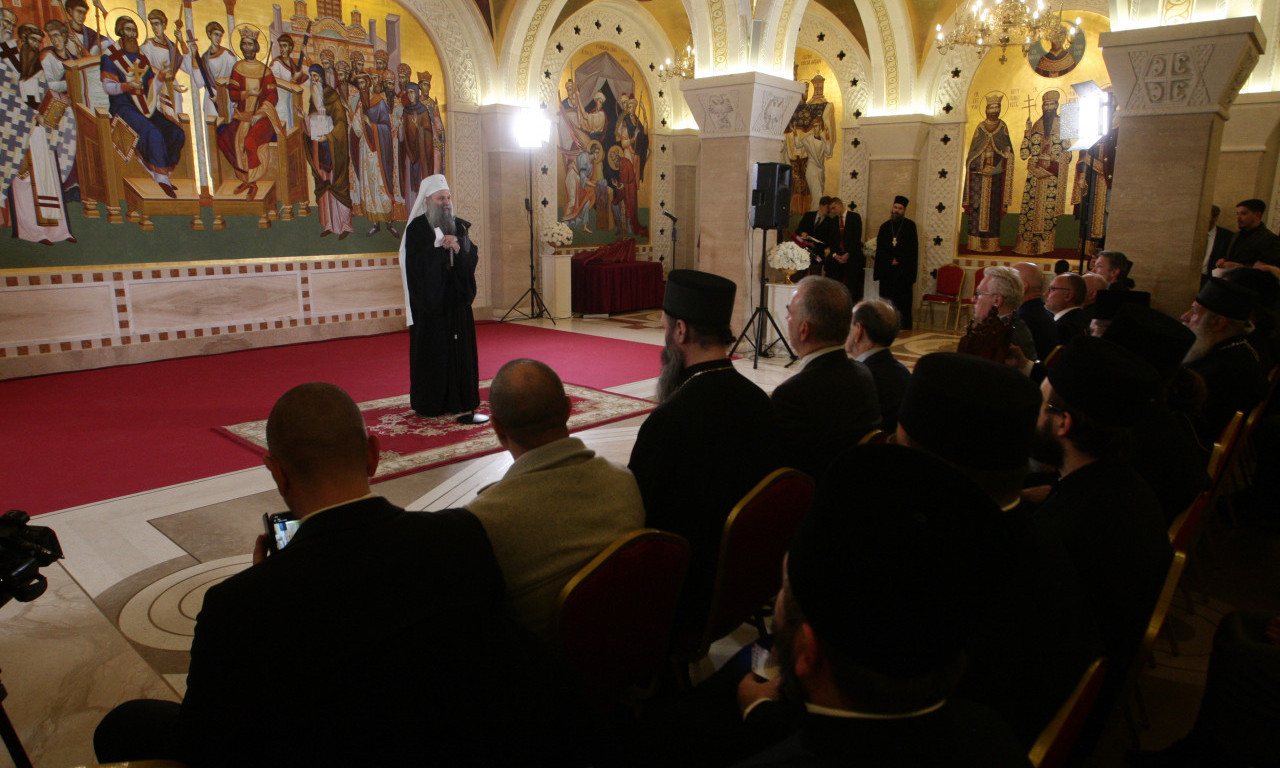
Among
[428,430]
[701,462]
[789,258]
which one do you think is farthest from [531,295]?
[701,462]

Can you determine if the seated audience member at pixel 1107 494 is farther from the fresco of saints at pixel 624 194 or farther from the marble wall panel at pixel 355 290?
the fresco of saints at pixel 624 194

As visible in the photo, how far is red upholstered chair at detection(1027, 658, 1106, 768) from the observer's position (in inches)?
50.0

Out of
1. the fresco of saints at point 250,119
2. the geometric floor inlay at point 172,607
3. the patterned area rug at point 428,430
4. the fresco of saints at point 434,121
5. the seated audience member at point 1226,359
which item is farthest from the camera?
the fresco of saints at point 434,121

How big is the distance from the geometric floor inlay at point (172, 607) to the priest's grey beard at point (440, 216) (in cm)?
Answer: 289

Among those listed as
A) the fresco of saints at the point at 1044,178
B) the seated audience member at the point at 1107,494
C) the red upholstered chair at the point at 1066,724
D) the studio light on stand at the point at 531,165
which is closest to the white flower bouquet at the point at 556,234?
the studio light on stand at the point at 531,165

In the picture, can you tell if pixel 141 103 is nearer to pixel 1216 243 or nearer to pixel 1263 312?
pixel 1263 312

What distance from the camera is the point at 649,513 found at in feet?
7.63

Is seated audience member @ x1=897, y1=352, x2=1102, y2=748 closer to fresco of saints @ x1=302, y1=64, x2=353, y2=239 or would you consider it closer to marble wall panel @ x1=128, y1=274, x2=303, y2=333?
marble wall panel @ x1=128, y1=274, x2=303, y2=333

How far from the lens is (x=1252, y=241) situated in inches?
264

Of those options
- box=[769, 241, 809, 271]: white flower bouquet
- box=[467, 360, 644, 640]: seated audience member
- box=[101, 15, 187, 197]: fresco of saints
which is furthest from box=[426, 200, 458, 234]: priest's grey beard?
box=[101, 15, 187, 197]: fresco of saints

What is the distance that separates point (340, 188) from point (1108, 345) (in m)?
9.02

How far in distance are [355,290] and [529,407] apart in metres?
8.54

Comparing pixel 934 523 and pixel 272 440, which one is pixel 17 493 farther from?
pixel 934 523

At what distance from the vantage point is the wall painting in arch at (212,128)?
725cm
